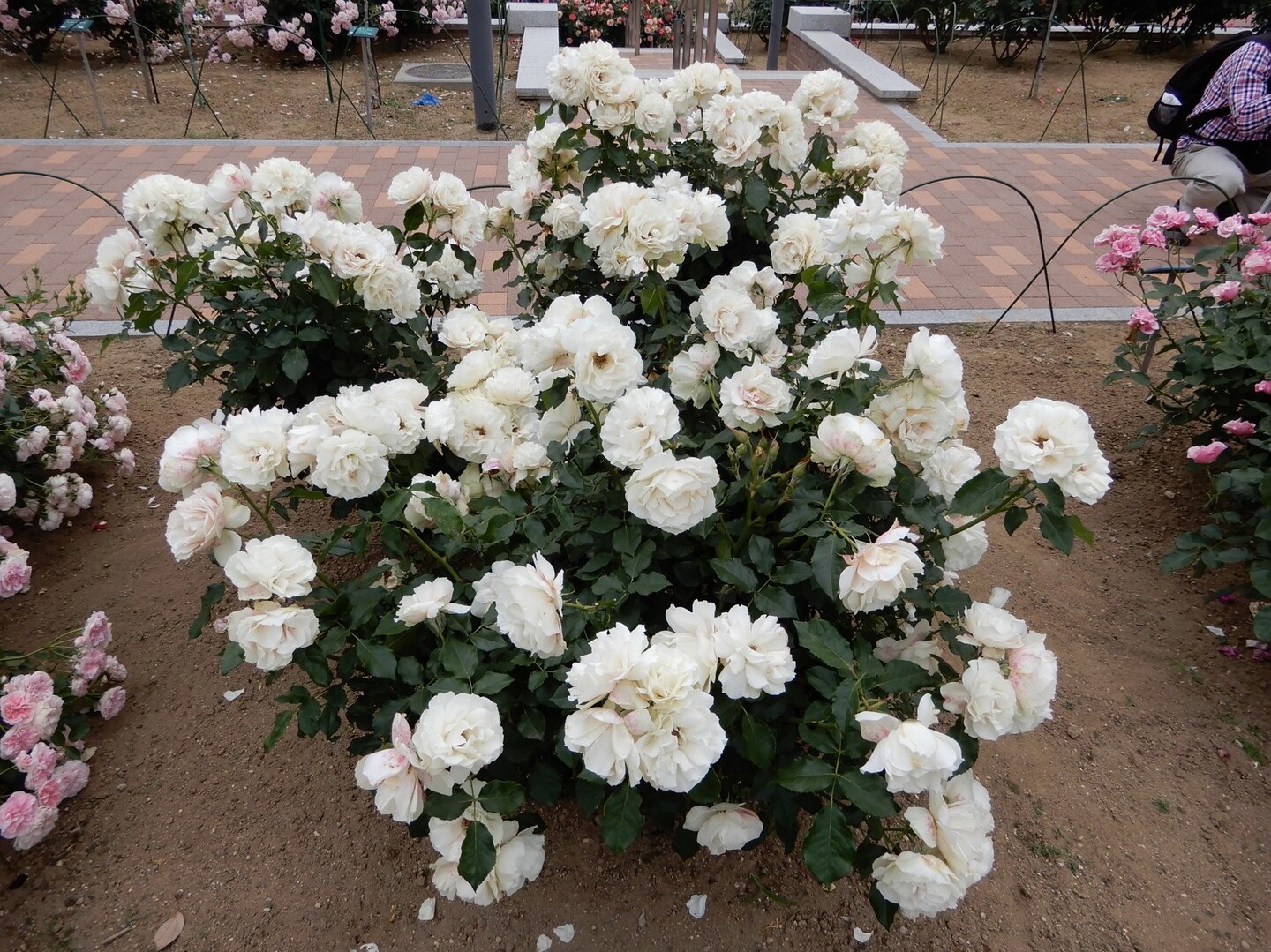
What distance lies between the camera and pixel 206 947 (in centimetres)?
167

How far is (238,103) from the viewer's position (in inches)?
288

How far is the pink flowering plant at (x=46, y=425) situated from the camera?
250cm

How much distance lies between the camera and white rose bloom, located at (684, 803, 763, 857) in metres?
1.37

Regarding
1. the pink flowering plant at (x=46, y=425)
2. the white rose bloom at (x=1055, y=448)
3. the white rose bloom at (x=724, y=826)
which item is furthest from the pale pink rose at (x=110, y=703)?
the white rose bloom at (x=1055, y=448)

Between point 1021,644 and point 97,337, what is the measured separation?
13.2 feet

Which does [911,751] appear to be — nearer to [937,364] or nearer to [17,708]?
[937,364]

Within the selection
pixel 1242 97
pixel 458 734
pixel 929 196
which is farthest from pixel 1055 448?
pixel 929 196

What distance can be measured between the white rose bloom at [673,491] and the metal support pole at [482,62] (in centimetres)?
605

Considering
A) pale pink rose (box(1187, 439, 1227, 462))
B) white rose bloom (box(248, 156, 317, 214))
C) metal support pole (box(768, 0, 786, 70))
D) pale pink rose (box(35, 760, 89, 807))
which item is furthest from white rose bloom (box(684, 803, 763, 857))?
metal support pole (box(768, 0, 786, 70))

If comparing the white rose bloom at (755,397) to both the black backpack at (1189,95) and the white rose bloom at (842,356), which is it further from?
the black backpack at (1189,95)

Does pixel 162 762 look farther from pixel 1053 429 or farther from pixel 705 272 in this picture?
pixel 1053 429

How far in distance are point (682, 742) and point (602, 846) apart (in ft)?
3.03

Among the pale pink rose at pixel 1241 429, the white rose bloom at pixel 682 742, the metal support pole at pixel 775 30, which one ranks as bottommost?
the pale pink rose at pixel 1241 429

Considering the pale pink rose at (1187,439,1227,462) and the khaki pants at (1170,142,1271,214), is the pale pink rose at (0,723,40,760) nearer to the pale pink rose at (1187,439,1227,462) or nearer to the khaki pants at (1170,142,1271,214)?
the pale pink rose at (1187,439,1227,462)
